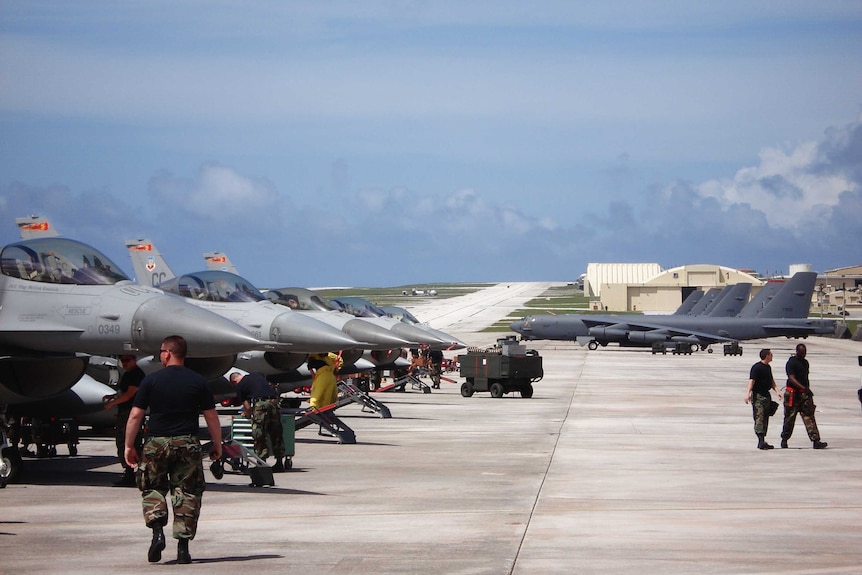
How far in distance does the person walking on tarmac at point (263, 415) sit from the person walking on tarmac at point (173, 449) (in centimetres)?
553

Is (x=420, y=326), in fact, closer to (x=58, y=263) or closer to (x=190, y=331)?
(x=58, y=263)

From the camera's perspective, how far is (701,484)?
14.6m

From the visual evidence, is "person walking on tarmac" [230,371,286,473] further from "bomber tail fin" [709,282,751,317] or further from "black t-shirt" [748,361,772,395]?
"bomber tail fin" [709,282,751,317]

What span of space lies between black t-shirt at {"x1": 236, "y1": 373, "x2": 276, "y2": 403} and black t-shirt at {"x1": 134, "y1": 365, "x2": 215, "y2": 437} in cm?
560

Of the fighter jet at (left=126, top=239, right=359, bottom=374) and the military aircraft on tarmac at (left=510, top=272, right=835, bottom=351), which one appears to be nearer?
the fighter jet at (left=126, top=239, right=359, bottom=374)

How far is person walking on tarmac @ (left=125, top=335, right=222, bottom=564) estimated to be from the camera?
9367 millimetres

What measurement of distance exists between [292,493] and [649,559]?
5403 millimetres

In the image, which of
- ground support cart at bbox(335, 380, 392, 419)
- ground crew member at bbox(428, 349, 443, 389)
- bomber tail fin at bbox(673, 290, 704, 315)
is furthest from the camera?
bomber tail fin at bbox(673, 290, 704, 315)

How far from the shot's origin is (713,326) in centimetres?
7319

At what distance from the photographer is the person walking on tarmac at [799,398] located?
1870cm

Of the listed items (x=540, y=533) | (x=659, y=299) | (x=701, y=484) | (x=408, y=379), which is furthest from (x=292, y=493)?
(x=659, y=299)

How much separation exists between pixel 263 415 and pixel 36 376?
115 inches

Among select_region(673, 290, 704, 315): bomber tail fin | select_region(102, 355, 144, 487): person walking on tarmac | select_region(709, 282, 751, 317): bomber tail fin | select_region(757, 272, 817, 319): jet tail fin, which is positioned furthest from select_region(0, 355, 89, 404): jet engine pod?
select_region(673, 290, 704, 315): bomber tail fin

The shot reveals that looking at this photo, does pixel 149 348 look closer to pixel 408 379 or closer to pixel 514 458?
pixel 514 458
